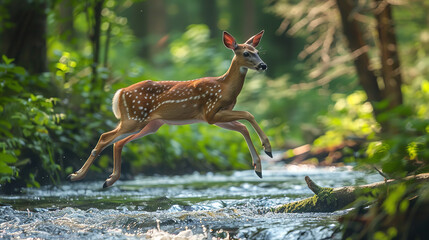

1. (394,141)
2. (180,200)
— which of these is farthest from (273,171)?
(394,141)

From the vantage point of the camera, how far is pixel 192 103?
5.59m

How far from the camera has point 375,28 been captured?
35.0 ft

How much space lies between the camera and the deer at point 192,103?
5.44 meters

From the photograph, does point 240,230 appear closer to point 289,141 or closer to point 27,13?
point 27,13

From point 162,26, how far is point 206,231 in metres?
20.1

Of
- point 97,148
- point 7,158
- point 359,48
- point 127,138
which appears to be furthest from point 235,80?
point 359,48

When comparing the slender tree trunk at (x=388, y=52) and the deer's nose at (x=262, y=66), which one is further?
the slender tree trunk at (x=388, y=52)

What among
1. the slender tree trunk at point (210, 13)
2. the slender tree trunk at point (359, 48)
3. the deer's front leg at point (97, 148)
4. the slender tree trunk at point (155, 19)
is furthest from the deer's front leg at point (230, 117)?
the slender tree trunk at point (210, 13)

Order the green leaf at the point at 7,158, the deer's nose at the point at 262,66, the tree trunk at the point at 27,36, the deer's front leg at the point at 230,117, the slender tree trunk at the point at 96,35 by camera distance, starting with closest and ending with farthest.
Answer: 1. the deer's nose at the point at 262,66
2. the deer's front leg at the point at 230,117
3. the green leaf at the point at 7,158
4. the tree trunk at the point at 27,36
5. the slender tree trunk at the point at 96,35

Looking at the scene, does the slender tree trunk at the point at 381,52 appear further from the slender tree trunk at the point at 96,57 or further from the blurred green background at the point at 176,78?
the slender tree trunk at the point at 96,57

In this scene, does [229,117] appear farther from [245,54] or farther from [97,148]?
[97,148]

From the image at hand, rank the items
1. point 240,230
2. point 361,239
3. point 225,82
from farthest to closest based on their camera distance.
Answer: point 225,82 < point 240,230 < point 361,239

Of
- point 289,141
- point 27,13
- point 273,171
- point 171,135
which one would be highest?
point 27,13

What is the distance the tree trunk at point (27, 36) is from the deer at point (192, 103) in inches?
147
